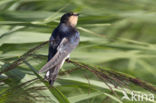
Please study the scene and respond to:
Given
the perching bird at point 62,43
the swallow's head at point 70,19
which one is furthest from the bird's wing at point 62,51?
the swallow's head at point 70,19

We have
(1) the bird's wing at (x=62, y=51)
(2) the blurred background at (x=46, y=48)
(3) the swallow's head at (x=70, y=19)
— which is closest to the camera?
(2) the blurred background at (x=46, y=48)

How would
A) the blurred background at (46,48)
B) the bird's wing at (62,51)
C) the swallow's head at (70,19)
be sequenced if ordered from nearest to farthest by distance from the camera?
the blurred background at (46,48) → the bird's wing at (62,51) → the swallow's head at (70,19)

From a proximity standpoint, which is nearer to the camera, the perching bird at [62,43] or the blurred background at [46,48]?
the blurred background at [46,48]

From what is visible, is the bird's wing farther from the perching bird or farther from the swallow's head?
the swallow's head

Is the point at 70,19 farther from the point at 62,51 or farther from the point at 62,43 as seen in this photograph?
the point at 62,51

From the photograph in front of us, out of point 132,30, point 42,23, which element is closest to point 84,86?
point 42,23

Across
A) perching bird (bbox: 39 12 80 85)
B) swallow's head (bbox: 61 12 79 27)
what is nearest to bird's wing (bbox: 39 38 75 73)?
perching bird (bbox: 39 12 80 85)

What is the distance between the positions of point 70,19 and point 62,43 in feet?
1.47

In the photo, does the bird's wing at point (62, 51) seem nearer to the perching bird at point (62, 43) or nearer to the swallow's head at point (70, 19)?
the perching bird at point (62, 43)

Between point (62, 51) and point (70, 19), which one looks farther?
point (70, 19)

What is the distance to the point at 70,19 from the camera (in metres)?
2.71

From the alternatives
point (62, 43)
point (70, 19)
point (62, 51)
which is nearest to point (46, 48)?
point (70, 19)

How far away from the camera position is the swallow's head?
266cm

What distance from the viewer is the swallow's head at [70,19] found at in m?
2.66
